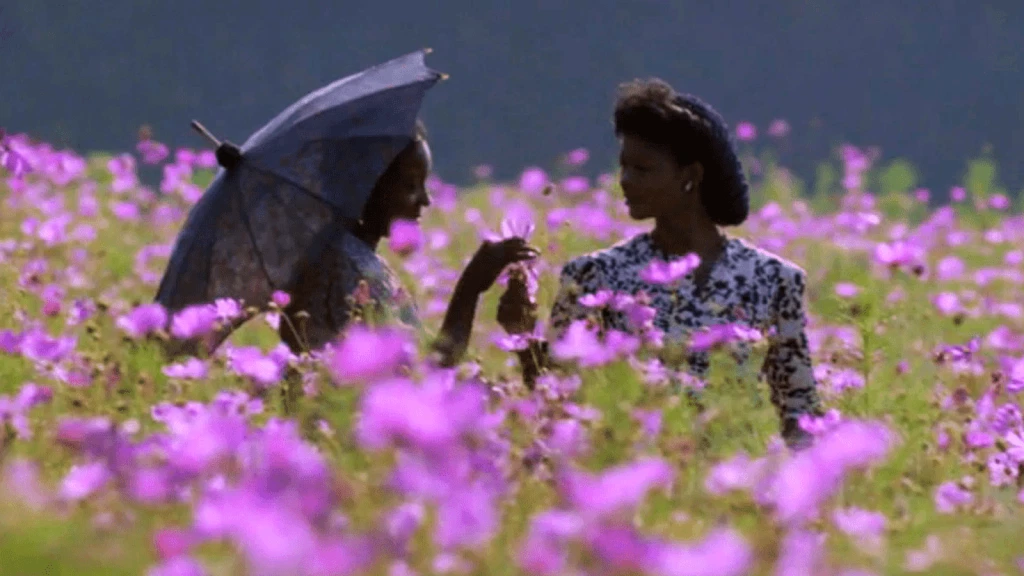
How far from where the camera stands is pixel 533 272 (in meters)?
4.21

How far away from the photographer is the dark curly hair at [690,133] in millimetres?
4246

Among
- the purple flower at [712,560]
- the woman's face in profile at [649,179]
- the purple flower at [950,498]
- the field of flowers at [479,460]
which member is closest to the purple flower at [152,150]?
the field of flowers at [479,460]

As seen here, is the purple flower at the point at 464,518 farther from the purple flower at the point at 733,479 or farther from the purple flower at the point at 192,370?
the purple flower at the point at 192,370

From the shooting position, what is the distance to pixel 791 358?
4355 millimetres

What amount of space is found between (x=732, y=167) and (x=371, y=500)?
232 centimetres

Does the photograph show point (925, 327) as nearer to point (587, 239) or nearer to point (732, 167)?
point (587, 239)

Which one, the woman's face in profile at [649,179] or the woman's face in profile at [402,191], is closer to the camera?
the woman's face in profile at [649,179]

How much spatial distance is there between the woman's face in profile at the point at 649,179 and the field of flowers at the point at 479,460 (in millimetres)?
274

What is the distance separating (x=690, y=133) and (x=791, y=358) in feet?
1.92

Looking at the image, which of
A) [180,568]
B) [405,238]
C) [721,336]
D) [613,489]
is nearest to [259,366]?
[721,336]

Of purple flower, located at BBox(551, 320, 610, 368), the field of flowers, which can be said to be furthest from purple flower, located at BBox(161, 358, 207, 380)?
purple flower, located at BBox(551, 320, 610, 368)

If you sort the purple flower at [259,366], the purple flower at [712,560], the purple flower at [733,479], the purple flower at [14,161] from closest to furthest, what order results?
the purple flower at [712,560]
the purple flower at [733,479]
the purple flower at [259,366]
the purple flower at [14,161]

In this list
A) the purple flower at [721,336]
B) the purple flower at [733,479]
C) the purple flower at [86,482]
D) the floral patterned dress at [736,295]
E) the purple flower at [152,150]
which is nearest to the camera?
the purple flower at [86,482]

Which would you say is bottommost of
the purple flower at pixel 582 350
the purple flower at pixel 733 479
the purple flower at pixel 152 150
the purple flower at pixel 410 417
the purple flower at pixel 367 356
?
the purple flower at pixel 410 417
